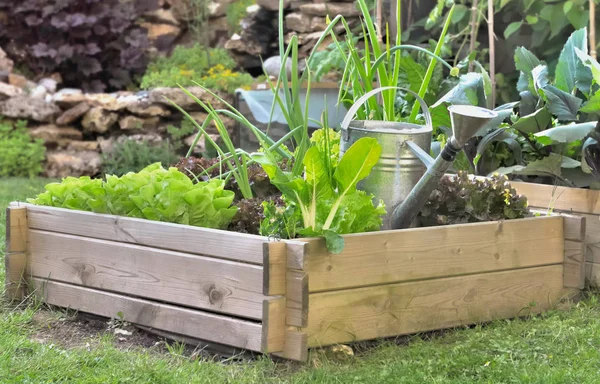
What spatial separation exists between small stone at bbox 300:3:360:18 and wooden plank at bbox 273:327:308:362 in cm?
467

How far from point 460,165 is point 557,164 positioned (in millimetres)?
442

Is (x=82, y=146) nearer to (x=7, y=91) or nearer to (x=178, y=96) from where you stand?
(x=7, y=91)

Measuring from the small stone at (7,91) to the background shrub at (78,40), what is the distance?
39 cm

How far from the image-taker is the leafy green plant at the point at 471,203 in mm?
2648

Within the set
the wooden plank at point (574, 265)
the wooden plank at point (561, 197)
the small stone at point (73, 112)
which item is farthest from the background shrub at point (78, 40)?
the wooden plank at point (574, 265)

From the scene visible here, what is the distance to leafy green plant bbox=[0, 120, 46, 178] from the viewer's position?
6266mm

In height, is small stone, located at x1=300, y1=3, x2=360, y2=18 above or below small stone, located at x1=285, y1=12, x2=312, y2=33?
above

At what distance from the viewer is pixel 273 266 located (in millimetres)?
2098

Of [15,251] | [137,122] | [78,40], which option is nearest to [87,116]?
[137,122]

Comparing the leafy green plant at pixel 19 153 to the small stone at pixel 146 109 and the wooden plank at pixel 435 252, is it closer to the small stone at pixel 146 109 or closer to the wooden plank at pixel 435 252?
the small stone at pixel 146 109

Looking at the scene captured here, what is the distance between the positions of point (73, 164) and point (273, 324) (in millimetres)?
4683

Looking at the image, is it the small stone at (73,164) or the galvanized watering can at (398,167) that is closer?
the galvanized watering can at (398,167)

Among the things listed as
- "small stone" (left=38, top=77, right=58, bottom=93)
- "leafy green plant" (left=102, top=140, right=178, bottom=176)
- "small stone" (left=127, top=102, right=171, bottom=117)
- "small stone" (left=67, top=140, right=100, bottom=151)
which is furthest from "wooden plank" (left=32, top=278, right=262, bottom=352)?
"small stone" (left=38, top=77, right=58, bottom=93)

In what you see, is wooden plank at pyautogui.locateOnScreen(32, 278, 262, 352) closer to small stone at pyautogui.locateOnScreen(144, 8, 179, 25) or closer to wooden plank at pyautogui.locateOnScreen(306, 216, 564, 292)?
wooden plank at pyautogui.locateOnScreen(306, 216, 564, 292)
